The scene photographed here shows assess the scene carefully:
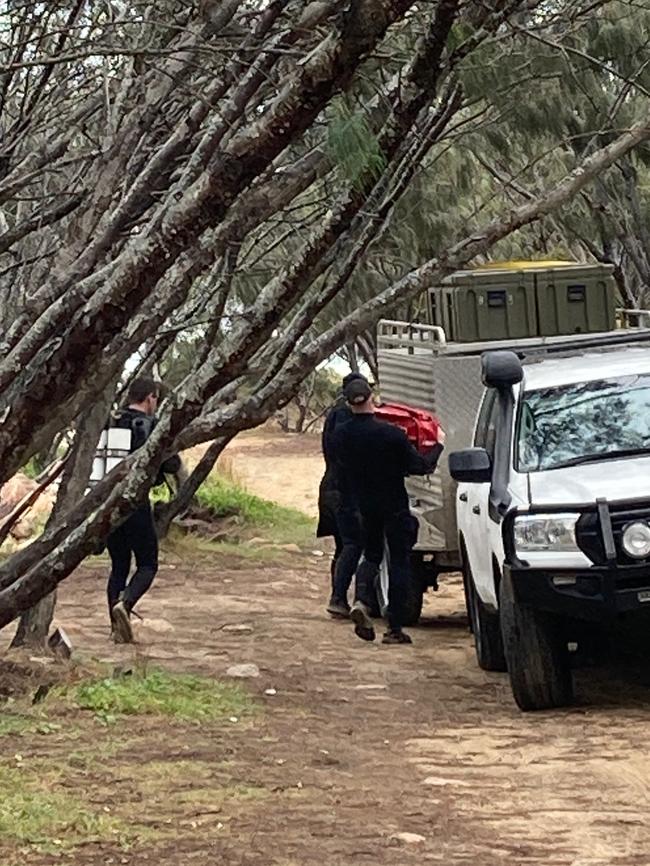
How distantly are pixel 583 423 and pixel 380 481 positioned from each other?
2.62 m

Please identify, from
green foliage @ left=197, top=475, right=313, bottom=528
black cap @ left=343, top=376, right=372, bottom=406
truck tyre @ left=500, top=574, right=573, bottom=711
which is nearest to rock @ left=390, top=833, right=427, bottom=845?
truck tyre @ left=500, top=574, right=573, bottom=711

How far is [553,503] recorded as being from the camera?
8742 mm

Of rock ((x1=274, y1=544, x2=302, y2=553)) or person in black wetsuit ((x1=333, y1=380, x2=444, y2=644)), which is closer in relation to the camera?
person in black wetsuit ((x1=333, y1=380, x2=444, y2=644))

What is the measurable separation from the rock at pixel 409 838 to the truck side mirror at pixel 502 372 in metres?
3.96

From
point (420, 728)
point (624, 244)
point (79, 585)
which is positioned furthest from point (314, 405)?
point (420, 728)

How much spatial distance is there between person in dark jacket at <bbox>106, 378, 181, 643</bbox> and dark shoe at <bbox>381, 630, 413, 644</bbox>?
1.66m

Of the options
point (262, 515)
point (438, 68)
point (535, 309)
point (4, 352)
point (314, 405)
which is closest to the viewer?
point (438, 68)

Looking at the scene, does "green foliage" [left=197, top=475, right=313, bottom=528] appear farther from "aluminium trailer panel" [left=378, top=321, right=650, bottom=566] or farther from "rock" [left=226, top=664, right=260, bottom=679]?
"rock" [left=226, top=664, right=260, bottom=679]

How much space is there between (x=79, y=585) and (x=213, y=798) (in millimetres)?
9501

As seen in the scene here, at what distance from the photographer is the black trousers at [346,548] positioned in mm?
12922

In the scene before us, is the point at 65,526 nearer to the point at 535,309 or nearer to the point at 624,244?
the point at 535,309

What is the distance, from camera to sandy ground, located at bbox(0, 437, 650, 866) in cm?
623

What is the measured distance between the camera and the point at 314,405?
2334 inches

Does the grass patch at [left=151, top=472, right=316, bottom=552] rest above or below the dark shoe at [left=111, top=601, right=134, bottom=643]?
below
